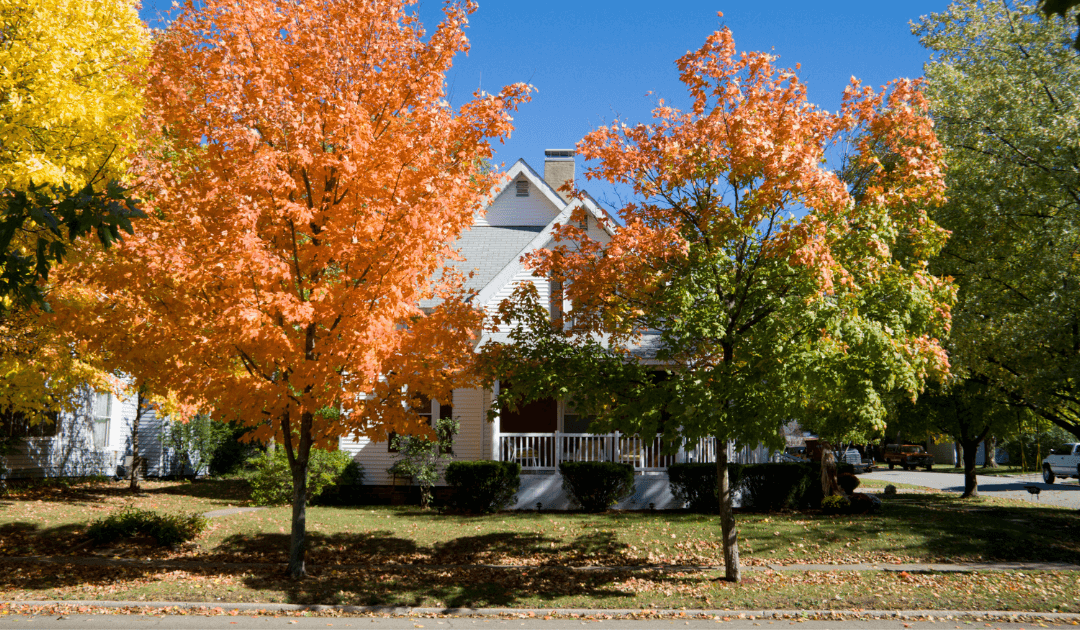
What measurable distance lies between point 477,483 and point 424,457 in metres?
1.89

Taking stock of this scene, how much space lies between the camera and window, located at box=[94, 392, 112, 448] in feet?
74.8

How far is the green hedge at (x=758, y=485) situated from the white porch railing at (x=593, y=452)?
58 cm

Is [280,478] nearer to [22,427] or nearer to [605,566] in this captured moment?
[22,427]

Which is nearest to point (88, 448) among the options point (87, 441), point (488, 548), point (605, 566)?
point (87, 441)

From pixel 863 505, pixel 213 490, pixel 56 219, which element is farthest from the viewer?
pixel 213 490

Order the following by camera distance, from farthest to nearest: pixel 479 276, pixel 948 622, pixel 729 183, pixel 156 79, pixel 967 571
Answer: pixel 479 276 → pixel 967 571 → pixel 729 183 → pixel 156 79 → pixel 948 622

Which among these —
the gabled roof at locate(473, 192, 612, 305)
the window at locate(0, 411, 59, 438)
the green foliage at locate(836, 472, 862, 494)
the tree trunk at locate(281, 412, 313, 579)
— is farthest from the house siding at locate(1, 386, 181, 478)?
the green foliage at locate(836, 472, 862, 494)

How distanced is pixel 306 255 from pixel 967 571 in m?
11.4

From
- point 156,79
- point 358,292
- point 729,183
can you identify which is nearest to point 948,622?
point 729,183

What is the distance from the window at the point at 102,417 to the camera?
74.8 ft

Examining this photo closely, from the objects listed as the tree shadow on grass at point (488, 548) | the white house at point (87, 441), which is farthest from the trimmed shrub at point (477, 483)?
the white house at point (87, 441)

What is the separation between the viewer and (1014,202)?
15.4 metres

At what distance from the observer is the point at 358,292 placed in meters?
9.75

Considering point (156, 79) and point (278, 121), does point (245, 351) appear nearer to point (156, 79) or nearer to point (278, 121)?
point (278, 121)
